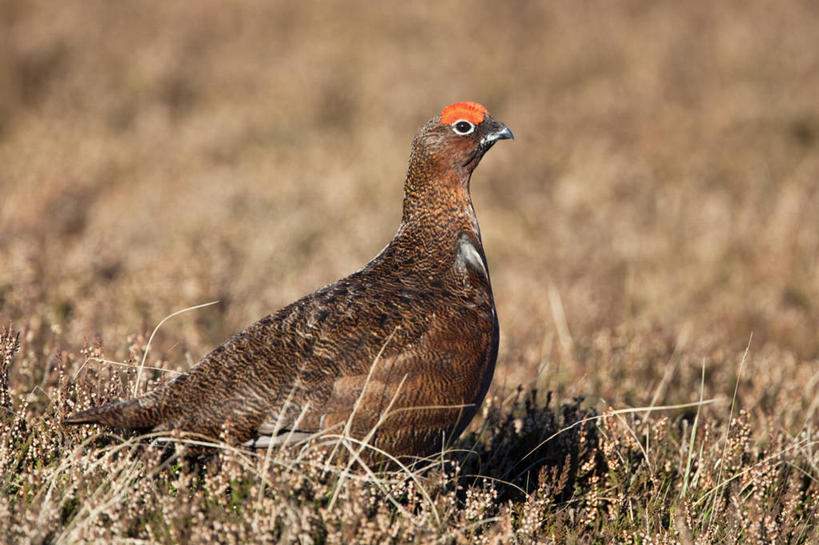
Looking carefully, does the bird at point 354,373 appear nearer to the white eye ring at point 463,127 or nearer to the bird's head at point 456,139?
the bird's head at point 456,139

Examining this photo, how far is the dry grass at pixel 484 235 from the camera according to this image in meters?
2.75

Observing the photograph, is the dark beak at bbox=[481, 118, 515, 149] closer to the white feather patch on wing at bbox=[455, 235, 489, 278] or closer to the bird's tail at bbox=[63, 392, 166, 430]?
the white feather patch on wing at bbox=[455, 235, 489, 278]

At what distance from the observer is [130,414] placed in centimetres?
272

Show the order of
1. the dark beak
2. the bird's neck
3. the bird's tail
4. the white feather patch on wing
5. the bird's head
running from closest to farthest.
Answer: the bird's tail, the white feather patch on wing, the bird's neck, the bird's head, the dark beak

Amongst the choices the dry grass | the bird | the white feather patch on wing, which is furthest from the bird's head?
the dry grass

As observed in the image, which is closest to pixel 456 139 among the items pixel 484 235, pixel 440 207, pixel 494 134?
pixel 494 134

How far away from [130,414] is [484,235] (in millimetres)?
5762

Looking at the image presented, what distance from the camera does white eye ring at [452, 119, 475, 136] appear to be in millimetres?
3611

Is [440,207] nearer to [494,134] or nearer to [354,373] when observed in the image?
[494,134]

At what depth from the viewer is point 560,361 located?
5.04 m

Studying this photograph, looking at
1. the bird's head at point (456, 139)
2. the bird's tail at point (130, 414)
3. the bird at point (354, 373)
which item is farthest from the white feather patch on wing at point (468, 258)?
the bird's tail at point (130, 414)

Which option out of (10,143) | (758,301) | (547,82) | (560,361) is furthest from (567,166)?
Result: (10,143)

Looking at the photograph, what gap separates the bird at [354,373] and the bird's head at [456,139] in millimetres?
558

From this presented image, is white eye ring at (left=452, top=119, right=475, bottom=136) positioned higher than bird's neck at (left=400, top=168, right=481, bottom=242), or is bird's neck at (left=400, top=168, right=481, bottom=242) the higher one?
white eye ring at (left=452, top=119, right=475, bottom=136)
